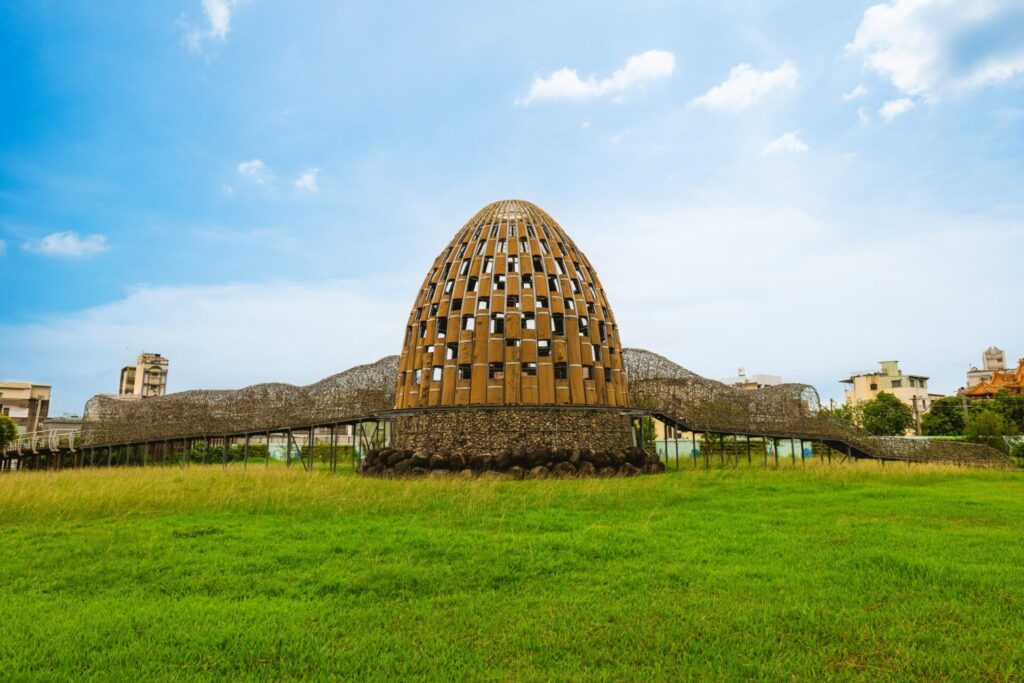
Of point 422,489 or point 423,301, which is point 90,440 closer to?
point 423,301

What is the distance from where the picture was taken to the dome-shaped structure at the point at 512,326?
33594 mm

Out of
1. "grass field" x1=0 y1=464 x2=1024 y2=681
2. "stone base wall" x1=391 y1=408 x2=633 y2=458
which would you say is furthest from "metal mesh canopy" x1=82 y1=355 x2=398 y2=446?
"grass field" x1=0 y1=464 x2=1024 y2=681

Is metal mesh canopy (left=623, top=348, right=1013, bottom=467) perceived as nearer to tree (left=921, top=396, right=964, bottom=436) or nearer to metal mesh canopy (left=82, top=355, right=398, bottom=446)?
metal mesh canopy (left=82, top=355, right=398, bottom=446)

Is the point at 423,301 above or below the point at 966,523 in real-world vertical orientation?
above

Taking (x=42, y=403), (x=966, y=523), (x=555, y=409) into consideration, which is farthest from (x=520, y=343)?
(x=42, y=403)

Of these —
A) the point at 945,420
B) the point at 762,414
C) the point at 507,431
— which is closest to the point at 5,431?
the point at 507,431

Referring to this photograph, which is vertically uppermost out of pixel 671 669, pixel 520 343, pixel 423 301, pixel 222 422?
pixel 423 301

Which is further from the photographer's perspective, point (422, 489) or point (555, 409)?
point (555, 409)

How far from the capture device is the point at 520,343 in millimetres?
33875

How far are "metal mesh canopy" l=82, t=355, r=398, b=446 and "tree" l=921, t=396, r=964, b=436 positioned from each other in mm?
64802

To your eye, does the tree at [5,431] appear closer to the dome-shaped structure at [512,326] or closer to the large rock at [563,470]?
the dome-shaped structure at [512,326]

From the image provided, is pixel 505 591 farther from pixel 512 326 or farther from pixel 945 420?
pixel 945 420

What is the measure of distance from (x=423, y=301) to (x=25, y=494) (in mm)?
23737

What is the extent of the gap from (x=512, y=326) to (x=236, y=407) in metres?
26.1
